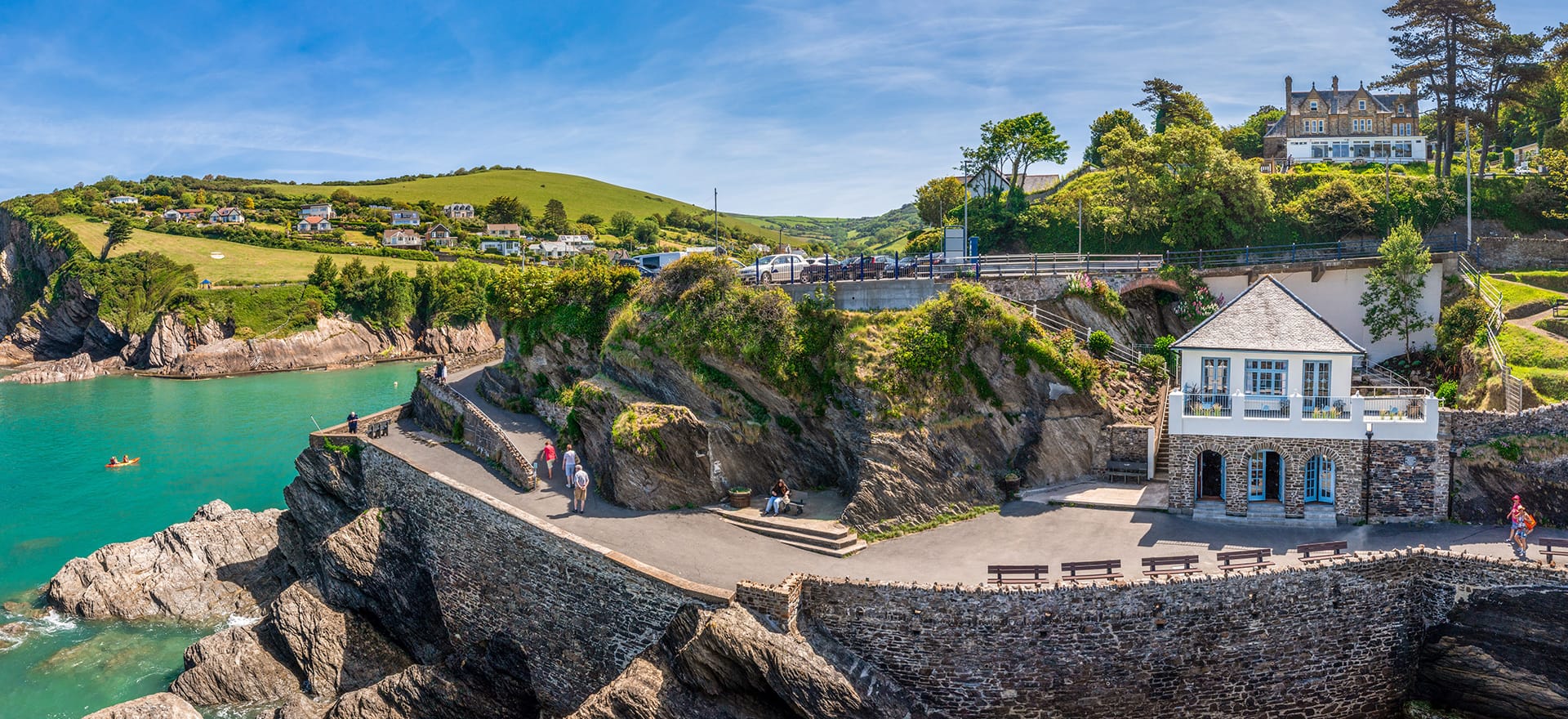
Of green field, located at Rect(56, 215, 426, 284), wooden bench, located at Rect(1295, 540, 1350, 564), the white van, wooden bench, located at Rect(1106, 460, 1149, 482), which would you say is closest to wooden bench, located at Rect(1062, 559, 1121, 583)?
wooden bench, located at Rect(1295, 540, 1350, 564)

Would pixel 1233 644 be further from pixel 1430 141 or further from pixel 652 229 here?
pixel 652 229

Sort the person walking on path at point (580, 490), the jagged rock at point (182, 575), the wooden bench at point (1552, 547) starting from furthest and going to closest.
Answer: the jagged rock at point (182, 575) → the person walking on path at point (580, 490) → the wooden bench at point (1552, 547)

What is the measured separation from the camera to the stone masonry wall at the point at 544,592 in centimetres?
1966

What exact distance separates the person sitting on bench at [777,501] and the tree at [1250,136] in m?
46.5

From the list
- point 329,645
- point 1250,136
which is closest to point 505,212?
point 1250,136

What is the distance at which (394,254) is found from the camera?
4328 inches

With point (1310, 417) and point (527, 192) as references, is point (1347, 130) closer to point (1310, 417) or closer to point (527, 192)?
point (1310, 417)

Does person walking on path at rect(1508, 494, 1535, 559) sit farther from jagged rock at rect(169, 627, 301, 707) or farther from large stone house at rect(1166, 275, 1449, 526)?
jagged rock at rect(169, 627, 301, 707)

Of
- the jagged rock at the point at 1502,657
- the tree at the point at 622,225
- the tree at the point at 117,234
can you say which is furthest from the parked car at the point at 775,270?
the tree at the point at 622,225

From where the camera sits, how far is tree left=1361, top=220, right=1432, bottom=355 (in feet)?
95.6

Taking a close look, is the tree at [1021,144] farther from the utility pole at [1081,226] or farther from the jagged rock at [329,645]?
the jagged rock at [329,645]

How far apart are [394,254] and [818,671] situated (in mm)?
105473

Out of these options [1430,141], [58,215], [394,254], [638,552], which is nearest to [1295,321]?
[638,552]

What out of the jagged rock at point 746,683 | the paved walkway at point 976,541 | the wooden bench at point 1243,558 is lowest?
the jagged rock at point 746,683
